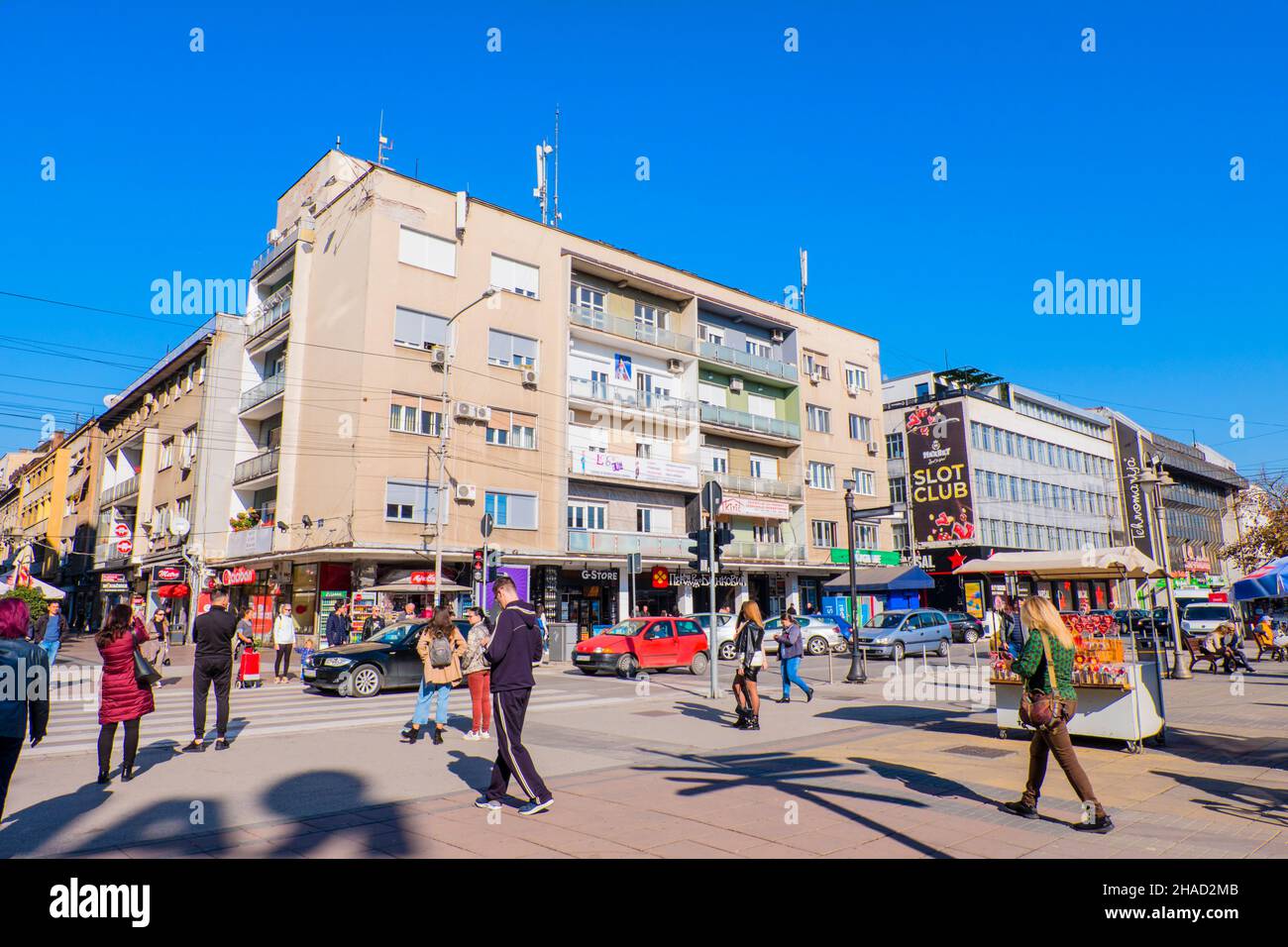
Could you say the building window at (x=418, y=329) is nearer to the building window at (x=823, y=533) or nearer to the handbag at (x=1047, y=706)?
the building window at (x=823, y=533)

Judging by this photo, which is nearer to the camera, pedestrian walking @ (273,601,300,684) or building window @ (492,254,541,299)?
pedestrian walking @ (273,601,300,684)

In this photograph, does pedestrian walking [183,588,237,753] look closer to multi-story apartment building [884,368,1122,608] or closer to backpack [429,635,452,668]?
backpack [429,635,452,668]

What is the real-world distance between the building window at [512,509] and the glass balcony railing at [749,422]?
10.7 meters

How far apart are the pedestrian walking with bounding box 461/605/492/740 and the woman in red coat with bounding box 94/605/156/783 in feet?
11.1

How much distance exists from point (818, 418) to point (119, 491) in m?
41.8

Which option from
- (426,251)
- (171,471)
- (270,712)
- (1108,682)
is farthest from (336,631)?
(171,471)

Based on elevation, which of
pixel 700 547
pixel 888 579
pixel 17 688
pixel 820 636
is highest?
pixel 700 547

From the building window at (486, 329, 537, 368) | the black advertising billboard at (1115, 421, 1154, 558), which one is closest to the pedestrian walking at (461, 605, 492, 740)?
the building window at (486, 329, 537, 368)

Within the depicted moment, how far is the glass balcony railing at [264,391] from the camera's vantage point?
107 ft

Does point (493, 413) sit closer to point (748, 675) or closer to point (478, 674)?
point (748, 675)

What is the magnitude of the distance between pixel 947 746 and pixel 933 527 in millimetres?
42767

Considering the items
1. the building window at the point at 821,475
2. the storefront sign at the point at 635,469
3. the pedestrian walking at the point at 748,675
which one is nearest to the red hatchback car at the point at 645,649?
the pedestrian walking at the point at 748,675

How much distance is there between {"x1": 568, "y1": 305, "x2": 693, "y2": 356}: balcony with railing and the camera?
1380 inches

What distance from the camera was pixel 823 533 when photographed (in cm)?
4359
